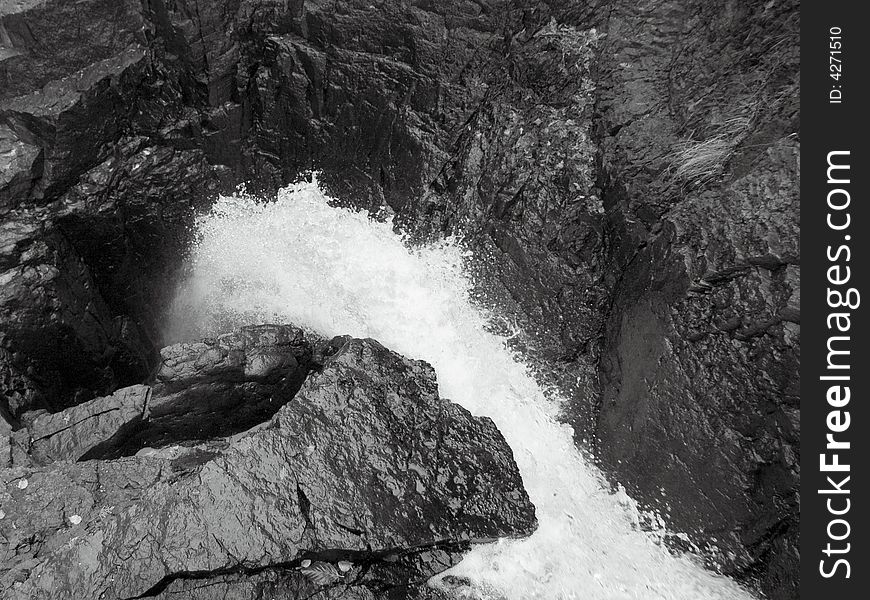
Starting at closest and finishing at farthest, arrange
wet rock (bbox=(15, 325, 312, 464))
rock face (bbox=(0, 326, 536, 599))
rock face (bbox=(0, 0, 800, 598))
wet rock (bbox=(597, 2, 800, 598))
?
rock face (bbox=(0, 326, 536, 599))
wet rock (bbox=(597, 2, 800, 598))
rock face (bbox=(0, 0, 800, 598))
wet rock (bbox=(15, 325, 312, 464))

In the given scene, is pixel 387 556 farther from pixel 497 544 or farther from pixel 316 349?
pixel 316 349

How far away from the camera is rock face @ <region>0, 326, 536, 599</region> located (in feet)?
11.2

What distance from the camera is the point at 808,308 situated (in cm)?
364

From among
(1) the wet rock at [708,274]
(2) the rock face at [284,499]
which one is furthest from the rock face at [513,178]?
(2) the rock face at [284,499]

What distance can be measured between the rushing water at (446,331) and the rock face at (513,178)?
0.27 m

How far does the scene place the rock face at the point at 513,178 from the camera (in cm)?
417

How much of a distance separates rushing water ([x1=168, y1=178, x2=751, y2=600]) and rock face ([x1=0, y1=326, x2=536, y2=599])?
1.37 ft

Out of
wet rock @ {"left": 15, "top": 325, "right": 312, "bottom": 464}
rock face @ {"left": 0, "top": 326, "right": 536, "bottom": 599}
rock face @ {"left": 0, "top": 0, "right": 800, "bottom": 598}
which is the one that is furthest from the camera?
wet rock @ {"left": 15, "top": 325, "right": 312, "bottom": 464}

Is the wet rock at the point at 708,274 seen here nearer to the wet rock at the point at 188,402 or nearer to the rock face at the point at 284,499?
the rock face at the point at 284,499

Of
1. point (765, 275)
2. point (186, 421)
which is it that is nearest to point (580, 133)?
point (765, 275)

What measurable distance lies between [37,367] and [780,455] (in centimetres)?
650

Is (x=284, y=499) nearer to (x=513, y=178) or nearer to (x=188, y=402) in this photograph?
(x=188, y=402)

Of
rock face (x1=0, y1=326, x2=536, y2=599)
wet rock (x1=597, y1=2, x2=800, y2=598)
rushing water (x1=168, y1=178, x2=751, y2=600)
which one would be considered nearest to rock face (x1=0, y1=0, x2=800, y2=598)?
wet rock (x1=597, y1=2, x2=800, y2=598)

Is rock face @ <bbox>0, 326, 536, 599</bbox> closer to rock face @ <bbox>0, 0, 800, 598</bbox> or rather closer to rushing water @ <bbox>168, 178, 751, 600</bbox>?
rushing water @ <bbox>168, 178, 751, 600</bbox>
